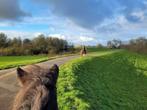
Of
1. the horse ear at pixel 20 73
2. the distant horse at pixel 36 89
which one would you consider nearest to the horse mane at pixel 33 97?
the distant horse at pixel 36 89

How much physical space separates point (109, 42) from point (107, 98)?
308ft

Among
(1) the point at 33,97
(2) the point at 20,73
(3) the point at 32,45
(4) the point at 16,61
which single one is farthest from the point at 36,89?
(3) the point at 32,45

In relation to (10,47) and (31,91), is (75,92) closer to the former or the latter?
(31,91)

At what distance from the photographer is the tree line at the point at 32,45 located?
69.2 meters

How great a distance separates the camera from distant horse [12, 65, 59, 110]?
8.97 feet

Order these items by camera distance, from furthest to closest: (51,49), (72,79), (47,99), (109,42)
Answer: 1. (109,42)
2. (51,49)
3. (72,79)
4. (47,99)

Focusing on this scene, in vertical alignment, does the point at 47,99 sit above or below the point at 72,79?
above

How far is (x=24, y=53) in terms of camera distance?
68000 mm

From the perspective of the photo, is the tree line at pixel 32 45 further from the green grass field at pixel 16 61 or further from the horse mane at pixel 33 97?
the horse mane at pixel 33 97

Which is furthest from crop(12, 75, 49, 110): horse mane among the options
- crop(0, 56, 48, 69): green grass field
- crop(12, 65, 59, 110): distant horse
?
crop(0, 56, 48, 69): green grass field

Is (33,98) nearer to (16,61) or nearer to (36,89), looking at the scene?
(36,89)

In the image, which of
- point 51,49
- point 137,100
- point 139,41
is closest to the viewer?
point 137,100

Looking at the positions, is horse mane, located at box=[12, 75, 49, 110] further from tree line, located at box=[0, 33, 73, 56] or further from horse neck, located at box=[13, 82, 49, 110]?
tree line, located at box=[0, 33, 73, 56]

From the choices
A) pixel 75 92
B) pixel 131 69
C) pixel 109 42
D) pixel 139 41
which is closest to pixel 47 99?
pixel 75 92
